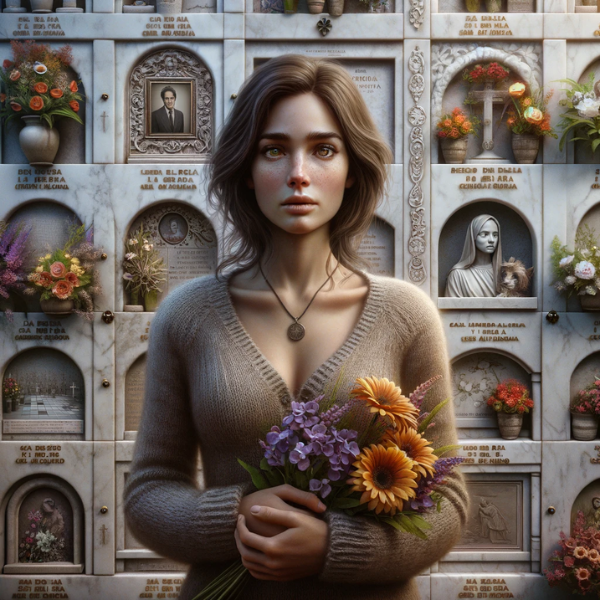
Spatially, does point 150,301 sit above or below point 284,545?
above

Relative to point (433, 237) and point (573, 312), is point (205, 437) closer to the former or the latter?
point (433, 237)

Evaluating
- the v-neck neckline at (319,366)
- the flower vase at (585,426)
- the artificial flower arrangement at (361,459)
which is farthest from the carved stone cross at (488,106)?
the artificial flower arrangement at (361,459)

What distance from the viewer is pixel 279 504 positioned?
114 centimetres

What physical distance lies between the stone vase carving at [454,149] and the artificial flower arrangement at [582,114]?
745mm

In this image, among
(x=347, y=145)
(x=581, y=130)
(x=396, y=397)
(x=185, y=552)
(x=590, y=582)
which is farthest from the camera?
(x=581, y=130)

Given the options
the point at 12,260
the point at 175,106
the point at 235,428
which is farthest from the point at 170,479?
the point at 175,106

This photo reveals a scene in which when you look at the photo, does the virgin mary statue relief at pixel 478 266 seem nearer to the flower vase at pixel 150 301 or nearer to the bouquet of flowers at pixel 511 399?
the bouquet of flowers at pixel 511 399

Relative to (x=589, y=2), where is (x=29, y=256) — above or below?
below

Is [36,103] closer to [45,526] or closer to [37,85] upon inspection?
[37,85]

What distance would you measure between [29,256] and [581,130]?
4.49 m

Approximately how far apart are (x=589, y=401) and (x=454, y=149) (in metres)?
2.23

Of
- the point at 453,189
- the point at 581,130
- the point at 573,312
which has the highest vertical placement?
the point at 581,130

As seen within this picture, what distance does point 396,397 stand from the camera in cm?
115

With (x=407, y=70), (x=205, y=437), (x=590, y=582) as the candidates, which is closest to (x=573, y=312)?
(x=590, y=582)
